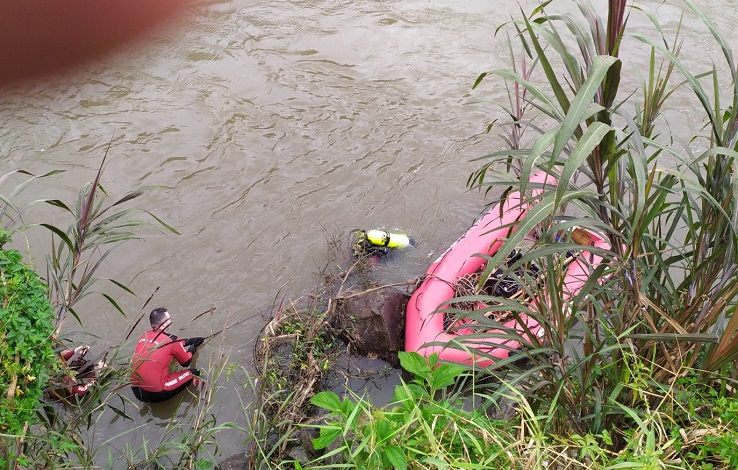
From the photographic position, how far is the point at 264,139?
665 centimetres

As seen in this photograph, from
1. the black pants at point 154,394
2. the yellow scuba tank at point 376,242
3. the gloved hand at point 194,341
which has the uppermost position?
the yellow scuba tank at point 376,242

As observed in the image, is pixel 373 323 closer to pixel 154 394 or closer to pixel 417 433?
pixel 154 394

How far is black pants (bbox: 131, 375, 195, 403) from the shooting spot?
14.6 ft

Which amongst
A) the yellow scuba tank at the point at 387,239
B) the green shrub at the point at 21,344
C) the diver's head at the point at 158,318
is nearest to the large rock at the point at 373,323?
the yellow scuba tank at the point at 387,239

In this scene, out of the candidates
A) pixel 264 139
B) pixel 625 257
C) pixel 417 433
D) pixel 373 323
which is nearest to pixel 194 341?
pixel 373 323

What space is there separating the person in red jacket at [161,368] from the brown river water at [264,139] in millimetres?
196

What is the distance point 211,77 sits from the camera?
740cm

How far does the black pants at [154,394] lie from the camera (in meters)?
4.45

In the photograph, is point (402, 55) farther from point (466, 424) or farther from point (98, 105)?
point (466, 424)

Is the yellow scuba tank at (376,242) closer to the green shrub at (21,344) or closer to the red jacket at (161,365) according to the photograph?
the red jacket at (161,365)

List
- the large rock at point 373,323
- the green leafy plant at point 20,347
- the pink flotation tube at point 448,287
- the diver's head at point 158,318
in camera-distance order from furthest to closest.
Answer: the large rock at point 373,323, the diver's head at point 158,318, the pink flotation tube at point 448,287, the green leafy plant at point 20,347

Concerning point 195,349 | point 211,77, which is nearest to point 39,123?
point 211,77

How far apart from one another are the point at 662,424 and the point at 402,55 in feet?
20.9

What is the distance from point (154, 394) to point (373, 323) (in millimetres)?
1656
